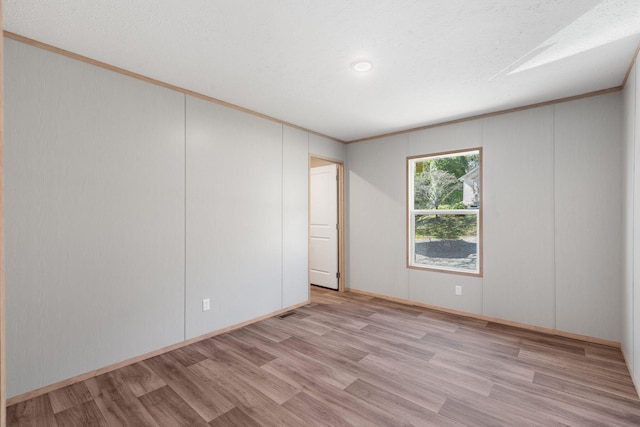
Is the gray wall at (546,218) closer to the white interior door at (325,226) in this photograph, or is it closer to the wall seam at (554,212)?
the wall seam at (554,212)

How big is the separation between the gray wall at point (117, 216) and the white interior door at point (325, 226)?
1.65m

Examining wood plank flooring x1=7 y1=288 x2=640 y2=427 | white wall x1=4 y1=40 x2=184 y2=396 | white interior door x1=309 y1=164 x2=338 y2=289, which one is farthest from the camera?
white interior door x1=309 y1=164 x2=338 y2=289

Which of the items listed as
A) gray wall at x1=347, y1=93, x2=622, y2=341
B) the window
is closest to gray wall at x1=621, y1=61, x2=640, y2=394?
gray wall at x1=347, y1=93, x2=622, y2=341

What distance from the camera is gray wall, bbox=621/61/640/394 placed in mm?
2279

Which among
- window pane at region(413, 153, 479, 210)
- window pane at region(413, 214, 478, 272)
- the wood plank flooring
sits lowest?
the wood plank flooring

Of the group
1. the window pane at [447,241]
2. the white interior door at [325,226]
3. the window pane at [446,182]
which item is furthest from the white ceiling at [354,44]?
the white interior door at [325,226]

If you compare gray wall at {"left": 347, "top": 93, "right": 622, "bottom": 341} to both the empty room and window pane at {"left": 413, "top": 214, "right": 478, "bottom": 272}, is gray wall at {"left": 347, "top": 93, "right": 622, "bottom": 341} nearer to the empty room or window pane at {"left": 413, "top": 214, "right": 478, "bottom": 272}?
the empty room

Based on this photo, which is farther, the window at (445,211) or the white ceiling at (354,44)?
the window at (445,211)

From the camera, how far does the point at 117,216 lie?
2594 mm

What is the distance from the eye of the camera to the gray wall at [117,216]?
7.16 ft

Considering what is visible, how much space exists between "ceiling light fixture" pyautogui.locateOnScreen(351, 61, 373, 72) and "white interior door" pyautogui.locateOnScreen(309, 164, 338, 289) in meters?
2.58

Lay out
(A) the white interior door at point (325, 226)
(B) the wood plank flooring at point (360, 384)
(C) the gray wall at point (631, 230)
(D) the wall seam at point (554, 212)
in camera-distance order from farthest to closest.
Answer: (A) the white interior door at point (325, 226), (D) the wall seam at point (554, 212), (C) the gray wall at point (631, 230), (B) the wood plank flooring at point (360, 384)

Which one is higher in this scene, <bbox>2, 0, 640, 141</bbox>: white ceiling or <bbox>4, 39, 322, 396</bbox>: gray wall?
<bbox>2, 0, 640, 141</bbox>: white ceiling

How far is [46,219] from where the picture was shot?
2254 millimetres
